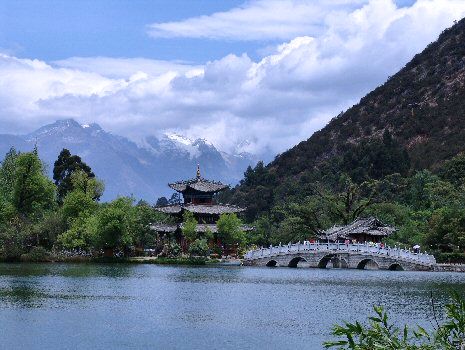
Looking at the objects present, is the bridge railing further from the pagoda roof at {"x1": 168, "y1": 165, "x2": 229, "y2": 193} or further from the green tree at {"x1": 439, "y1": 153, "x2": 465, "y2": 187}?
the green tree at {"x1": 439, "y1": 153, "x2": 465, "y2": 187}

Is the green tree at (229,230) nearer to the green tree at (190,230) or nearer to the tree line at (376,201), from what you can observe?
the green tree at (190,230)

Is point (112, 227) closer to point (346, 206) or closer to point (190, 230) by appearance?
point (190, 230)

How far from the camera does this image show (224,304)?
3700 centimetres

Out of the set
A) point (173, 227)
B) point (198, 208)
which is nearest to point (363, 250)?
point (173, 227)

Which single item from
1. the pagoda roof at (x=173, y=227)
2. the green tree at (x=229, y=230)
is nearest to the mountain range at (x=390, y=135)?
the pagoda roof at (x=173, y=227)

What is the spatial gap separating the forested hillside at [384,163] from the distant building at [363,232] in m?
2.01

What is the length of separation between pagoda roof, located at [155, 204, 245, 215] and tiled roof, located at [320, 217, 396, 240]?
43.3ft

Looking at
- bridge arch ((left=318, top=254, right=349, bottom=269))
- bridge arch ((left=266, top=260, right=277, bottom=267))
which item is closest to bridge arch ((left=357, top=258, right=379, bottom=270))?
bridge arch ((left=318, top=254, right=349, bottom=269))

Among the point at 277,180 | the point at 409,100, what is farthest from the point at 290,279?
the point at 409,100

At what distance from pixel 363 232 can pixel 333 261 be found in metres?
4.98

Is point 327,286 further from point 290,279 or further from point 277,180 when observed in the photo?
point 277,180

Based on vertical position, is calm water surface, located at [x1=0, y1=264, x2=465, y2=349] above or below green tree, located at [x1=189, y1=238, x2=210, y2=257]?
below

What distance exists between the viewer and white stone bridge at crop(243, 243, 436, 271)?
64.4 meters

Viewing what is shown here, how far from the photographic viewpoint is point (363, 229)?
74188 millimetres
